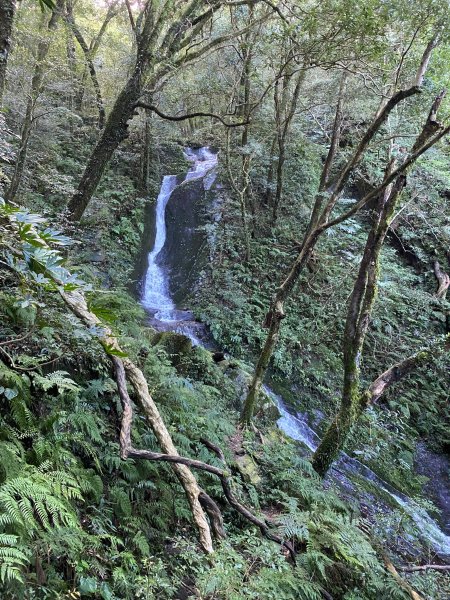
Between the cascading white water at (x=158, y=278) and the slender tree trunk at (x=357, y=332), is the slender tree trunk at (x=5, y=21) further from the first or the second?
the cascading white water at (x=158, y=278)

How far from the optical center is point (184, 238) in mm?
13188

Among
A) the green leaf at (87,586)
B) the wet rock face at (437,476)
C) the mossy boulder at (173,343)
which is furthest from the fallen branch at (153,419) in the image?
the wet rock face at (437,476)

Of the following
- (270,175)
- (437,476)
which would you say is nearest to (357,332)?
(437,476)

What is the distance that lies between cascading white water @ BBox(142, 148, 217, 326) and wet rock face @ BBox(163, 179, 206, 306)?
0.18 metres

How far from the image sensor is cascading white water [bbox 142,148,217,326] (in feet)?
35.2

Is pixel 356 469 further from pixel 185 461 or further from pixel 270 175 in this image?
pixel 270 175

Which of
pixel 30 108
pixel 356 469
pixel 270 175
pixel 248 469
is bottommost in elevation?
pixel 356 469

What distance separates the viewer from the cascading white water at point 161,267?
35.2 ft

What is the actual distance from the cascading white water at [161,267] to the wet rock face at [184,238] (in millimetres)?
181

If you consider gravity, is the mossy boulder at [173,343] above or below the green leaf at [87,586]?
above

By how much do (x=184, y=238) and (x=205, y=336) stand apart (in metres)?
4.52

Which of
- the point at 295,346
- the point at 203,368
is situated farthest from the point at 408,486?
the point at 203,368

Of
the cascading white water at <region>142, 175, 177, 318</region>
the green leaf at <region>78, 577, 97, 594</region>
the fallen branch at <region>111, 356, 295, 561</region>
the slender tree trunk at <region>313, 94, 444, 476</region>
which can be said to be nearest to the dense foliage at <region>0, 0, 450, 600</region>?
the green leaf at <region>78, 577, 97, 594</region>

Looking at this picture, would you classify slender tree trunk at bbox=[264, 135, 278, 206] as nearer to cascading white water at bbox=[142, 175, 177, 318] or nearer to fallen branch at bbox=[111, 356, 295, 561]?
cascading white water at bbox=[142, 175, 177, 318]
